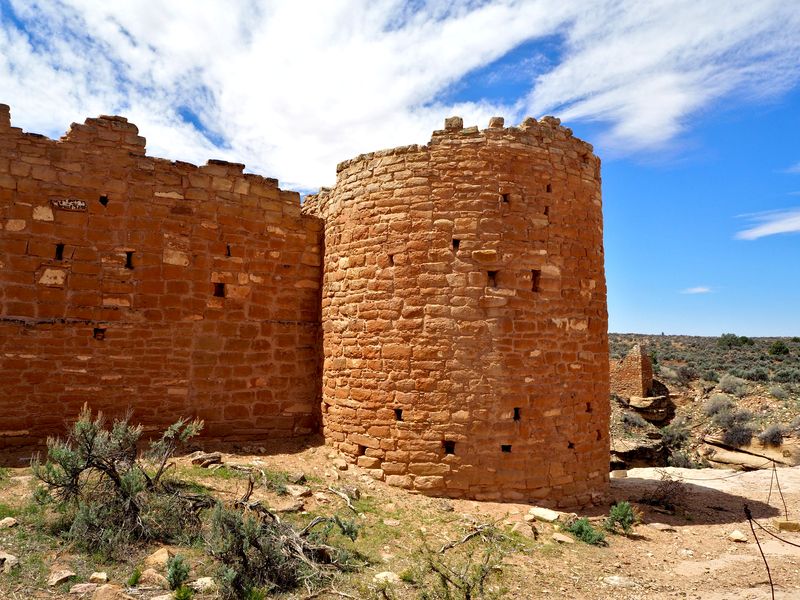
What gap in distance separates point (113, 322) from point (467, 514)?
5.69 m

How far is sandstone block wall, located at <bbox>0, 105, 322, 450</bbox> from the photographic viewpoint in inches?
300

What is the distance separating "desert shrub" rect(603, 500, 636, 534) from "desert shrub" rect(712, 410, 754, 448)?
12.7m

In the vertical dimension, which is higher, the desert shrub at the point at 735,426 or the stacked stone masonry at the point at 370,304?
the stacked stone masonry at the point at 370,304

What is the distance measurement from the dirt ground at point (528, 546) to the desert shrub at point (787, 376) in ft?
70.8

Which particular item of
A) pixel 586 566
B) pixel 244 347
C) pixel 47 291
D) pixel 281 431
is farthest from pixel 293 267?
pixel 586 566

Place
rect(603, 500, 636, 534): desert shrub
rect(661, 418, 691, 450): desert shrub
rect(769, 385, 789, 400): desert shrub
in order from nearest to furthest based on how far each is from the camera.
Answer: rect(603, 500, 636, 534): desert shrub, rect(661, 418, 691, 450): desert shrub, rect(769, 385, 789, 400): desert shrub

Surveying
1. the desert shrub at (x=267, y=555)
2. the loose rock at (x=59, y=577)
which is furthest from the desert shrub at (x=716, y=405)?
the loose rock at (x=59, y=577)

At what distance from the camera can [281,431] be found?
9.18 metres

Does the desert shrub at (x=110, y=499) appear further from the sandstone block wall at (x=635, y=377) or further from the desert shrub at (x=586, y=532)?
the sandstone block wall at (x=635, y=377)

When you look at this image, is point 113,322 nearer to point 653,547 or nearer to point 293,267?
point 293,267

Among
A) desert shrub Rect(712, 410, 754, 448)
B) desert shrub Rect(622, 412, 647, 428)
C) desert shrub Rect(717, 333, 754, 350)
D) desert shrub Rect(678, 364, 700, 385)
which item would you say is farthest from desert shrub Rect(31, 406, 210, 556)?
desert shrub Rect(717, 333, 754, 350)

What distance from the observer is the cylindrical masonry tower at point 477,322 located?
7477 mm

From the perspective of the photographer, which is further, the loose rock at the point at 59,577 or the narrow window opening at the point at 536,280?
the narrow window opening at the point at 536,280

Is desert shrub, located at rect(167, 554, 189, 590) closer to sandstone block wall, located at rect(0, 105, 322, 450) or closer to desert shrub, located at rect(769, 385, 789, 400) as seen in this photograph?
sandstone block wall, located at rect(0, 105, 322, 450)
